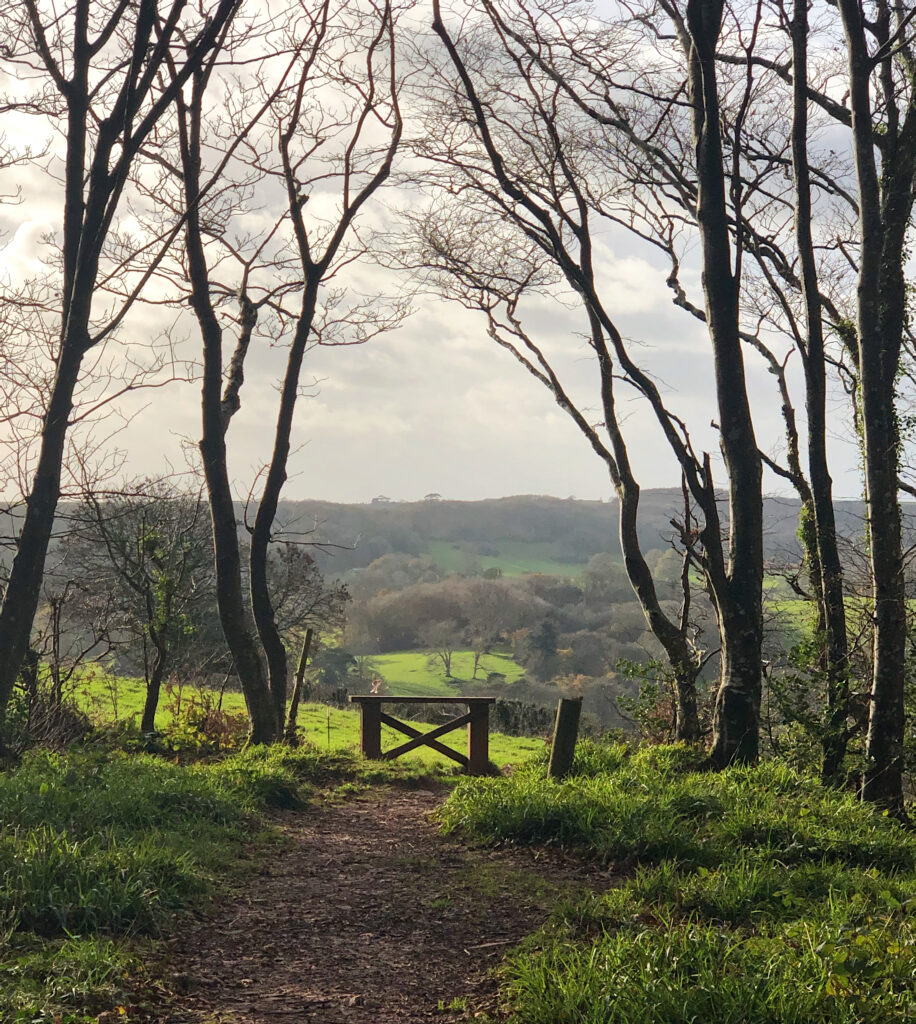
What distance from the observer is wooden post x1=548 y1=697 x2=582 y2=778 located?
29.0 ft

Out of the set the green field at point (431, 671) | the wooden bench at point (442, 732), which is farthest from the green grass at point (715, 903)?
the green field at point (431, 671)

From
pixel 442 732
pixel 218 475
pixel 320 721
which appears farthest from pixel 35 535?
pixel 320 721

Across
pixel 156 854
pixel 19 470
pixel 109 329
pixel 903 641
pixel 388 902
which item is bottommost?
pixel 388 902

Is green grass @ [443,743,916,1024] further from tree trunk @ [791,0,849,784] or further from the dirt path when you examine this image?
tree trunk @ [791,0,849,784]

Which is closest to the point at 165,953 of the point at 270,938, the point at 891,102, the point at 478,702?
the point at 270,938

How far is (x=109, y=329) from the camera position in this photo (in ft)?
32.9

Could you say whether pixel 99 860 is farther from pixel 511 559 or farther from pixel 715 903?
pixel 511 559

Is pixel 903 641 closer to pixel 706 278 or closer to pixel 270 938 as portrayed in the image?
pixel 706 278

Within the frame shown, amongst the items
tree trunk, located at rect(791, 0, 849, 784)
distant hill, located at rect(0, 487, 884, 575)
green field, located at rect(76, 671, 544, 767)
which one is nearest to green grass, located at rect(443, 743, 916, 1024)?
tree trunk, located at rect(791, 0, 849, 784)

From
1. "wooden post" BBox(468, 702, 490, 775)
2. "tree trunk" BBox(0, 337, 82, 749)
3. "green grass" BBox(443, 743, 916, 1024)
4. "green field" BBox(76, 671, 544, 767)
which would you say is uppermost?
"tree trunk" BBox(0, 337, 82, 749)

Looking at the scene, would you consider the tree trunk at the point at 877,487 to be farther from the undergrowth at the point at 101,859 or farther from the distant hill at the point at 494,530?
the distant hill at the point at 494,530

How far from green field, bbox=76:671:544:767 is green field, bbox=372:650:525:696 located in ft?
65.5

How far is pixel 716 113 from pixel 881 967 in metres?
8.85

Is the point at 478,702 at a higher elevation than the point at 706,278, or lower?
lower
